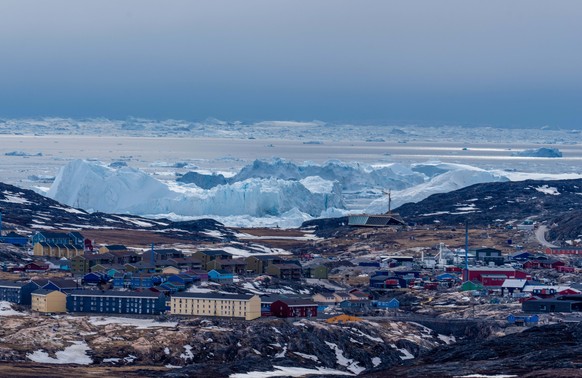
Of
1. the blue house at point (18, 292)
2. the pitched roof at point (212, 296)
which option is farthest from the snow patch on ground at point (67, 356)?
the blue house at point (18, 292)

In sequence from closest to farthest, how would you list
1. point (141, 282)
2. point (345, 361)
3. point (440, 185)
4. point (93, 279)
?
point (345, 361) → point (141, 282) → point (93, 279) → point (440, 185)

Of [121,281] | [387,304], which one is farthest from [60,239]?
[387,304]

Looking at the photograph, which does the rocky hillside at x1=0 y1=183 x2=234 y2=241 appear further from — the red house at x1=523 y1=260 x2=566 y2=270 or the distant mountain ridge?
the red house at x1=523 y1=260 x2=566 y2=270

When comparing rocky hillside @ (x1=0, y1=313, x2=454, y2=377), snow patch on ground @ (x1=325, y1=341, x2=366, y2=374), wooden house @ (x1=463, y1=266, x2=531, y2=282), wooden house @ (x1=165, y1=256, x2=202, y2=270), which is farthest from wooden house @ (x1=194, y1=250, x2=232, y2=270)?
snow patch on ground @ (x1=325, y1=341, x2=366, y2=374)

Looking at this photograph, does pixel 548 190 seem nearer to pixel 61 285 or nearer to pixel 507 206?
pixel 507 206

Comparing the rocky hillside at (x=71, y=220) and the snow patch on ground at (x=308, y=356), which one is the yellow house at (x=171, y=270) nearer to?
the snow patch on ground at (x=308, y=356)
